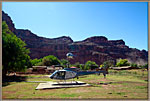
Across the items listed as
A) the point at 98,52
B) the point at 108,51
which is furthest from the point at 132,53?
the point at 98,52

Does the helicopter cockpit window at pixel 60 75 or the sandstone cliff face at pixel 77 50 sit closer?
the helicopter cockpit window at pixel 60 75

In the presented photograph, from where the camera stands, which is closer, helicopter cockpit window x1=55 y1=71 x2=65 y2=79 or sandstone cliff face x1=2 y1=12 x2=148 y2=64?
helicopter cockpit window x1=55 y1=71 x2=65 y2=79

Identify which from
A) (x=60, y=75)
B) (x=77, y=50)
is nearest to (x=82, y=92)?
(x=60, y=75)

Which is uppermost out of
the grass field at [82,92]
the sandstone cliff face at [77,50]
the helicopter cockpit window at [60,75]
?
the sandstone cliff face at [77,50]

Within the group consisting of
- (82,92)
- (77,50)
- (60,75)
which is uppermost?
(77,50)

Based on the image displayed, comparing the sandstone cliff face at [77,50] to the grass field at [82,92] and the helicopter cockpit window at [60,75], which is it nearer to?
the helicopter cockpit window at [60,75]

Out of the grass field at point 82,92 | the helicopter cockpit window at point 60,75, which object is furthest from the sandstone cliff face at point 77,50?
the grass field at point 82,92

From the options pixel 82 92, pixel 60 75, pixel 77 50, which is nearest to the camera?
pixel 82 92

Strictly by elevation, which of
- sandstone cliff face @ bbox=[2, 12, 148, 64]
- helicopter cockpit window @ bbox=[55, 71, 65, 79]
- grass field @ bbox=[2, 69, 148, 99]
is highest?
sandstone cliff face @ bbox=[2, 12, 148, 64]

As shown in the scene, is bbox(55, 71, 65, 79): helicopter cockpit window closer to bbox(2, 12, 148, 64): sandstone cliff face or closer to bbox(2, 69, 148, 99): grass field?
bbox(2, 69, 148, 99): grass field

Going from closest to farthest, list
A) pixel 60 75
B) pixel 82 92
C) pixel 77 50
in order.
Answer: pixel 82 92
pixel 60 75
pixel 77 50

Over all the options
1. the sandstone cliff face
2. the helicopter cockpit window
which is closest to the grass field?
the helicopter cockpit window

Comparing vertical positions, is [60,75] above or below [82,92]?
above

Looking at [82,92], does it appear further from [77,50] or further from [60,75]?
[77,50]
